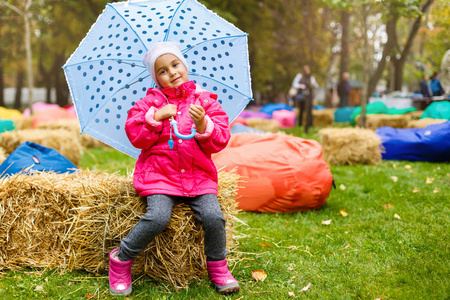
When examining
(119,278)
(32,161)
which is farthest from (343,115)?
(119,278)

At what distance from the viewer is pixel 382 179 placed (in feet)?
20.4

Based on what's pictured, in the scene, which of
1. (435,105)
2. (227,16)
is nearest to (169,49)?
(435,105)

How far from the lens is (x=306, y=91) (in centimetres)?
1456

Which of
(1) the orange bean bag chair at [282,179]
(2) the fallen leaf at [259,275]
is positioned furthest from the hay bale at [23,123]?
(2) the fallen leaf at [259,275]

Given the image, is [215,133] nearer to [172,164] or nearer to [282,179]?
[172,164]

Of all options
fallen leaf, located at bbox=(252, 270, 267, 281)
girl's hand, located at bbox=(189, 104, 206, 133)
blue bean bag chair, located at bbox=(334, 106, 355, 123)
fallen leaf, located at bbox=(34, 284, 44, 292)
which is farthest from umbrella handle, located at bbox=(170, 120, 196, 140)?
blue bean bag chair, located at bbox=(334, 106, 355, 123)

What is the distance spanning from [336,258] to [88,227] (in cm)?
203

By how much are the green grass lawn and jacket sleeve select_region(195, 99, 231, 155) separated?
3.35ft

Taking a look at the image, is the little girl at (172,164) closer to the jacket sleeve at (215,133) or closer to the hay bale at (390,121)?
the jacket sleeve at (215,133)

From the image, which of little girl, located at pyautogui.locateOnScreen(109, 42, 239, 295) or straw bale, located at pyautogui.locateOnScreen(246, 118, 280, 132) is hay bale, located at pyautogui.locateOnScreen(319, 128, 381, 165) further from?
little girl, located at pyautogui.locateOnScreen(109, 42, 239, 295)

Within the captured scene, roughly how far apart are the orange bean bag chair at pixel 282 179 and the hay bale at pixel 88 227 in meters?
1.27

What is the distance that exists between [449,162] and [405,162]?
71cm

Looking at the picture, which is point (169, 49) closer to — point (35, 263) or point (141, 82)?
point (141, 82)

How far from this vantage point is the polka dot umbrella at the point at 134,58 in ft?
10.8
